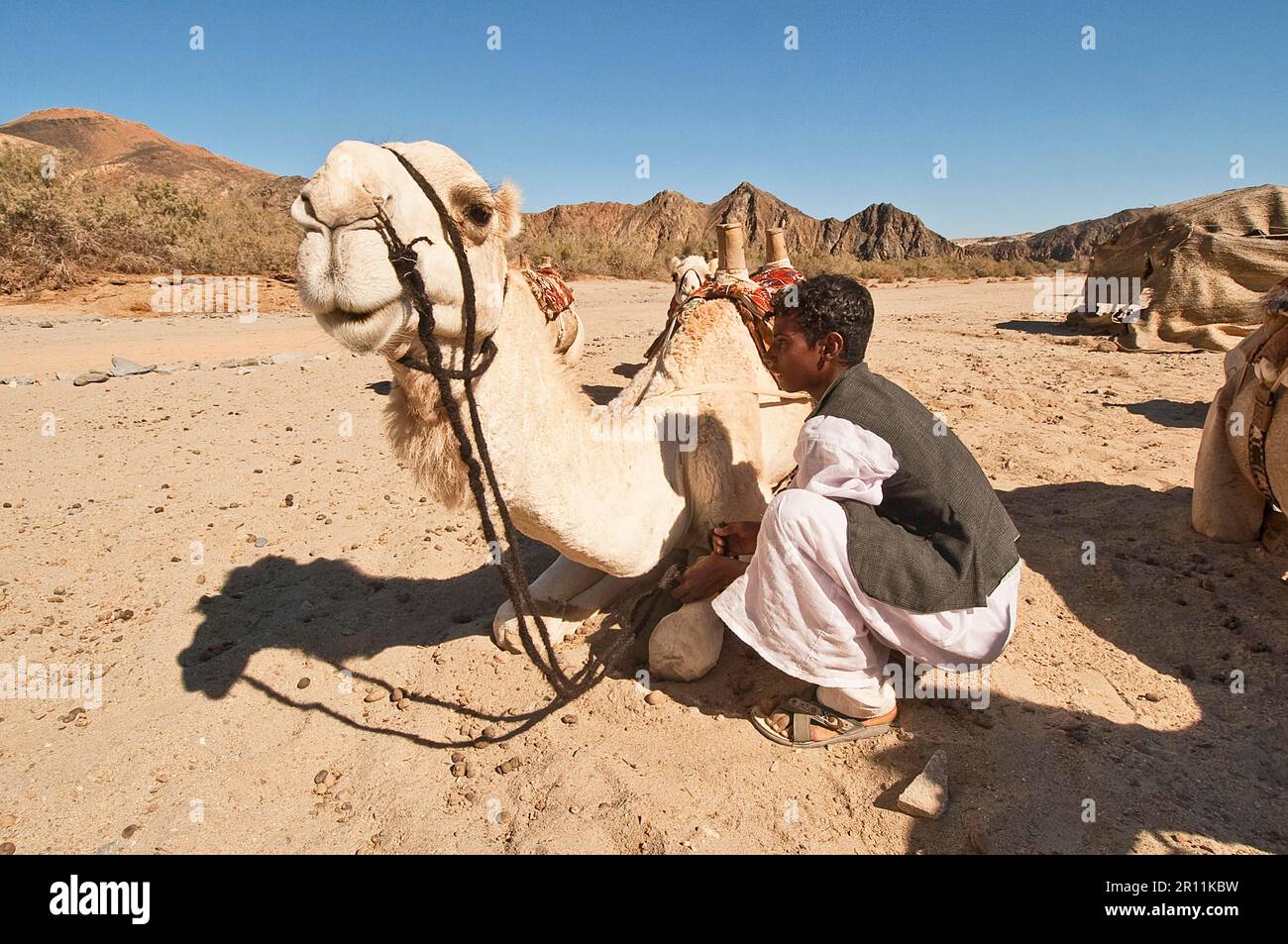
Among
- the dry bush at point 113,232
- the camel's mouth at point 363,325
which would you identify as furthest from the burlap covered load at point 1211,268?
the dry bush at point 113,232

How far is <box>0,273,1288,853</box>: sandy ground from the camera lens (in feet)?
7.39

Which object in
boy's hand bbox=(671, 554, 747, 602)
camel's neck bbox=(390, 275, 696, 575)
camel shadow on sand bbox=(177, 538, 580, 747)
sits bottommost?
camel shadow on sand bbox=(177, 538, 580, 747)

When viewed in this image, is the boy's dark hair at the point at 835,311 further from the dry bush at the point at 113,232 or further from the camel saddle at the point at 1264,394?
the dry bush at the point at 113,232

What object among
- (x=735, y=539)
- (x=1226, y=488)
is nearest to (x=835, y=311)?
(x=735, y=539)

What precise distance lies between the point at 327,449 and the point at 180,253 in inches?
587

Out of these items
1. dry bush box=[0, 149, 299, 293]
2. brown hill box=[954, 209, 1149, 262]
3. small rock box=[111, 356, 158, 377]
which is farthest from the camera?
brown hill box=[954, 209, 1149, 262]

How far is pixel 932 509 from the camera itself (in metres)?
2.39

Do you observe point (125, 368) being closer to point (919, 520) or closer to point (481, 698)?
point (481, 698)

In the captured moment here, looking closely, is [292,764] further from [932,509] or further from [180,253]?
[180,253]

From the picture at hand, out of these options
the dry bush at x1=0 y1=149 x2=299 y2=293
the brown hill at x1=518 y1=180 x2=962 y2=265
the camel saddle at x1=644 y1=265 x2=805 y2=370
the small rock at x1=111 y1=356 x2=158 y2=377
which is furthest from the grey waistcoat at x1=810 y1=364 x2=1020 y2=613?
the brown hill at x1=518 y1=180 x2=962 y2=265

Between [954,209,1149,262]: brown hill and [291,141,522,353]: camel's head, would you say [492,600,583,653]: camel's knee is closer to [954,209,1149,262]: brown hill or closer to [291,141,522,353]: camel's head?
[291,141,522,353]: camel's head

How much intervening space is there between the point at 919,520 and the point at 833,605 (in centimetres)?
42

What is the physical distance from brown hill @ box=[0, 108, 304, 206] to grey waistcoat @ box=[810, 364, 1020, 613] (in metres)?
34.4
